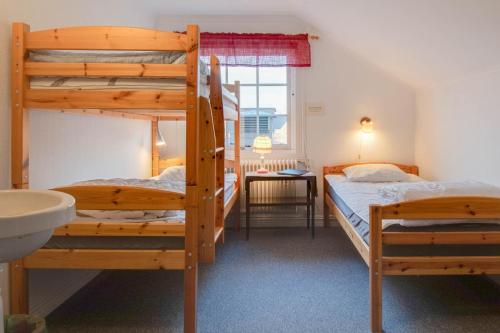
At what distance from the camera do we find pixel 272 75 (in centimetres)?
397

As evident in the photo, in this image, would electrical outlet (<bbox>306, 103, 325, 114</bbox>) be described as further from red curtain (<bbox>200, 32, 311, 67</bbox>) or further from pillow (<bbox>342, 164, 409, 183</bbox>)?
pillow (<bbox>342, 164, 409, 183</bbox>)

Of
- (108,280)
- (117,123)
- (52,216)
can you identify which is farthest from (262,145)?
(52,216)

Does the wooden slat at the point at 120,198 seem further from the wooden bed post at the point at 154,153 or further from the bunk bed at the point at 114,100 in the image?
the wooden bed post at the point at 154,153

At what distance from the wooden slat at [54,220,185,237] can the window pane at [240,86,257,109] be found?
2546 mm

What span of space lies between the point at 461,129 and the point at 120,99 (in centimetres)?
267

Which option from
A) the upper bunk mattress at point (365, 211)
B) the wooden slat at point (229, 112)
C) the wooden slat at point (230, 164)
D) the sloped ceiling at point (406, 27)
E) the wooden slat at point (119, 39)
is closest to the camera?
the wooden slat at point (119, 39)

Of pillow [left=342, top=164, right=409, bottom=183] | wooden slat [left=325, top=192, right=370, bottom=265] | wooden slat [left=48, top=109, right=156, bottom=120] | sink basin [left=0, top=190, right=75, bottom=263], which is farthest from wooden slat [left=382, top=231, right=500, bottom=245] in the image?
wooden slat [left=48, top=109, right=156, bottom=120]

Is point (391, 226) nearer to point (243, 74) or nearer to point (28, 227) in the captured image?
point (28, 227)

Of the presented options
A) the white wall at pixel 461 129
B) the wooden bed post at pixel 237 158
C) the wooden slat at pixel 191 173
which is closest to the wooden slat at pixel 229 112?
the wooden bed post at pixel 237 158

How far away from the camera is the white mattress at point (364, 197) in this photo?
1806mm

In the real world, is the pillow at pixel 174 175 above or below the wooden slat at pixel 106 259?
above

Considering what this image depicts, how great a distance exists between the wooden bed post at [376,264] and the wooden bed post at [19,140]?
5.49 feet

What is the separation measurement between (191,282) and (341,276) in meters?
1.28

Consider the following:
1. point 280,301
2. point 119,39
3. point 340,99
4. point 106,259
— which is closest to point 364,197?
point 280,301
